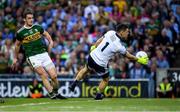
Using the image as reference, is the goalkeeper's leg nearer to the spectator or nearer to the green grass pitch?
the green grass pitch

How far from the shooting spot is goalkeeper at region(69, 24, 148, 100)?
712 inches

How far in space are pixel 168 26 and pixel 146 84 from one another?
3.34 m

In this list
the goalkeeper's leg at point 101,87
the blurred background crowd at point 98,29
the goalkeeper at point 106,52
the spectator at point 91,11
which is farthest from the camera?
the spectator at point 91,11

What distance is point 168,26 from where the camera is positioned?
26.5 m

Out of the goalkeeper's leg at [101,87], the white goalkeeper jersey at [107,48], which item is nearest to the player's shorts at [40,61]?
the white goalkeeper jersey at [107,48]

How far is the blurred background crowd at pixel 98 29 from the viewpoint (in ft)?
83.1

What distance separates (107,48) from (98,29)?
825cm

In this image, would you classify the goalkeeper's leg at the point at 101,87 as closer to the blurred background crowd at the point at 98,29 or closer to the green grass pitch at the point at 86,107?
the green grass pitch at the point at 86,107

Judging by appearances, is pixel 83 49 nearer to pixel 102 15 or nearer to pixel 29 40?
pixel 102 15

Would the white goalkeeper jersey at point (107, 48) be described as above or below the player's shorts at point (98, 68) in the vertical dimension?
above

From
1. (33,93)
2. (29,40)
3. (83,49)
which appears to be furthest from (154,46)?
(29,40)

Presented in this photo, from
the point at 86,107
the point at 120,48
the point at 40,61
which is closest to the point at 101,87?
the point at 120,48

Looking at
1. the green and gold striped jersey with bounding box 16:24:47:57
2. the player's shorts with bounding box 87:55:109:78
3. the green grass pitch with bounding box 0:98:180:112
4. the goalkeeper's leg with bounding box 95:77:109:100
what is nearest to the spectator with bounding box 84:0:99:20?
the player's shorts with bounding box 87:55:109:78

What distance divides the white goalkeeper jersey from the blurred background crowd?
605cm
